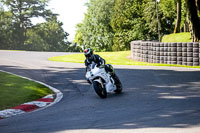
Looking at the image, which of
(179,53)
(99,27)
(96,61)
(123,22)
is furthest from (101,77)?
(99,27)

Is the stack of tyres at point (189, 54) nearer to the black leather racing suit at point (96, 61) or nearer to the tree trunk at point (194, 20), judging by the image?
the tree trunk at point (194, 20)

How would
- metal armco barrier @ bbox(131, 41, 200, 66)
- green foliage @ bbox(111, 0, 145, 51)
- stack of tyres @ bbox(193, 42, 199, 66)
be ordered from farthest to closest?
1. green foliage @ bbox(111, 0, 145, 51)
2. metal armco barrier @ bbox(131, 41, 200, 66)
3. stack of tyres @ bbox(193, 42, 199, 66)

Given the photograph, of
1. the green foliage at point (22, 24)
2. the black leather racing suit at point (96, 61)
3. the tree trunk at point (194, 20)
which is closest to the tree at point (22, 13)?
the green foliage at point (22, 24)

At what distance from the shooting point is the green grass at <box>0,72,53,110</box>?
1027 cm

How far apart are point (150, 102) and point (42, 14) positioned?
63391 mm

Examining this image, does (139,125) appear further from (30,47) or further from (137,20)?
(30,47)

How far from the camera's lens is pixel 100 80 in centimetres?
1047

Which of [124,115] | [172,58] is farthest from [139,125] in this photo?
[172,58]

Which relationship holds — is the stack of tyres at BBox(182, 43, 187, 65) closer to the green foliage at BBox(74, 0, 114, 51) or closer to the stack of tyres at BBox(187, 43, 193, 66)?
the stack of tyres at BBox(187, 43, 193, 66)

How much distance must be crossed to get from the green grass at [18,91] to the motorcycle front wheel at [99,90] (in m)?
2.05

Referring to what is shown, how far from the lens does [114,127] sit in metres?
6.61

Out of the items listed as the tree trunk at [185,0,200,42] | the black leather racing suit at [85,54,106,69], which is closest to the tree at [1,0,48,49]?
the tree trunk at [185,0,200,42]

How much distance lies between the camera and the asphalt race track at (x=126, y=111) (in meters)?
6.64

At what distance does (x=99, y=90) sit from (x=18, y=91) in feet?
10.3
